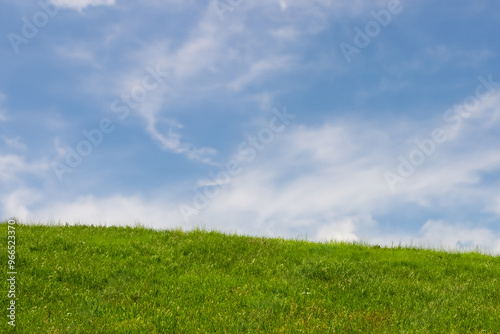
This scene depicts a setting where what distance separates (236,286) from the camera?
37.9 feet

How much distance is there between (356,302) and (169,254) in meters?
6.36

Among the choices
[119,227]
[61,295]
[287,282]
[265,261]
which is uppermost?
[119,227]

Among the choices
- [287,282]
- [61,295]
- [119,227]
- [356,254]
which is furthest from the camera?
[119,227]

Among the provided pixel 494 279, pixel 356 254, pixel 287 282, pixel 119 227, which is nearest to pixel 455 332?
pixel 287 282

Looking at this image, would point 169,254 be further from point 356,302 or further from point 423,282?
point 423,282

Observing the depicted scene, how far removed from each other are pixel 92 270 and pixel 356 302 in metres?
7.30

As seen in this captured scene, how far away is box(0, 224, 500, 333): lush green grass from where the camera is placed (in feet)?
30.4

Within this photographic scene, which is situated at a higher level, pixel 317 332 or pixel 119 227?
pixel 119 227

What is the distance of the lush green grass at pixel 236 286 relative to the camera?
9273 mm

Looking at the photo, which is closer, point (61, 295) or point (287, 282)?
point (61, 295)

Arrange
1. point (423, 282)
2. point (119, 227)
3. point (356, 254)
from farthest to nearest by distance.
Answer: point (119, 227) < point (356, 254) < point (423, 282)

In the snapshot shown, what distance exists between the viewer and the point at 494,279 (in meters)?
14.1

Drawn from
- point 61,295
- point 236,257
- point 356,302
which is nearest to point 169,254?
point 236,257

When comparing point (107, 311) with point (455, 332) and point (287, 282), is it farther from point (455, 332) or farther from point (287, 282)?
point (455, 332)
